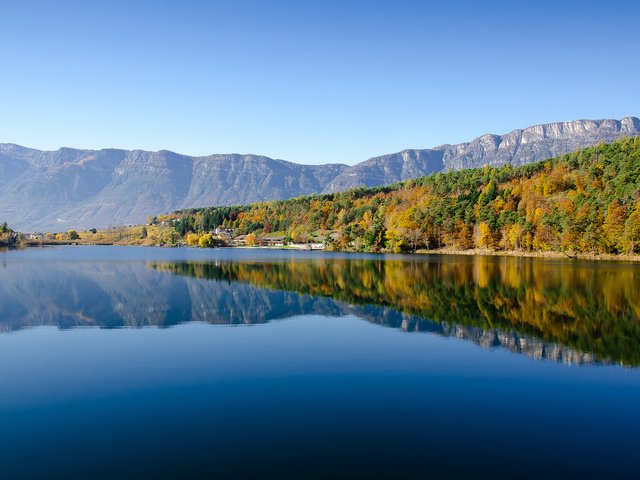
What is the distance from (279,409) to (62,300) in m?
28.0

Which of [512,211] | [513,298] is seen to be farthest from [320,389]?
[512,211]

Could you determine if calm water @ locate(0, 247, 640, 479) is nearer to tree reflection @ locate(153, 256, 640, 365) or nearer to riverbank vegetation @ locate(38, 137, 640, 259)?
tree reflection @ locate(153, 256, 640, 365)

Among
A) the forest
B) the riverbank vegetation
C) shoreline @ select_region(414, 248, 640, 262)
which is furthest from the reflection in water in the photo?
the riverbank vegetation

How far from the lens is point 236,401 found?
1434 centimetres

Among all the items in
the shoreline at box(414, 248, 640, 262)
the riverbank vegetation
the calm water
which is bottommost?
the shoreline at box(414, 248, 640, 262)

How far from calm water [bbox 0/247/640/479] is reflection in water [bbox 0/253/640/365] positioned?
0.24 metres

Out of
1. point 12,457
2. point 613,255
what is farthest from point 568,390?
point 613,255

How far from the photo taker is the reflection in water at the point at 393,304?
24.3 meters

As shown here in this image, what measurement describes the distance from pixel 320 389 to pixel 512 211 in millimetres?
103208

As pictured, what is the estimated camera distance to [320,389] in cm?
1560

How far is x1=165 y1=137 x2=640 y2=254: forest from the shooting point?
287 ft

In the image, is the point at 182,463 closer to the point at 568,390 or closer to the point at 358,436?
the point at 358,436

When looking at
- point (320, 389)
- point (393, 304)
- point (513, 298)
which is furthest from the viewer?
point (513, 298)

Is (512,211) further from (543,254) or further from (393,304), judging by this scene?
(393,304)
